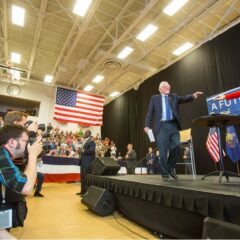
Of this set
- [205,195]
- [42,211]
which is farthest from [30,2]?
[205,195]

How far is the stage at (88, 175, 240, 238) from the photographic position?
47.5 inches

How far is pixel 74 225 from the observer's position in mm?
1947

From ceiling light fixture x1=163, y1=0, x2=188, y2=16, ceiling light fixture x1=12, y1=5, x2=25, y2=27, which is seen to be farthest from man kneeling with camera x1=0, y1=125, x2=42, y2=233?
ceiling light fixture x1=12, y1=5, x2=25, y2=27

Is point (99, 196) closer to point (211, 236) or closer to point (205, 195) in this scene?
point (205, 195)

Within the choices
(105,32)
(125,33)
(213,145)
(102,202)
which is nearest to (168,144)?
(102,202)

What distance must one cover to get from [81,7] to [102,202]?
4705 millimetres

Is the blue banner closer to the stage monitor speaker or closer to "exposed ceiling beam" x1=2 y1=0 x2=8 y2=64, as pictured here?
the stage monitor speaker

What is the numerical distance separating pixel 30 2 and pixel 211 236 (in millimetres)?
6272

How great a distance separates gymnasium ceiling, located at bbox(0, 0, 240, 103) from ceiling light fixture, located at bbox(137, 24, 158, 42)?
0.13 metres

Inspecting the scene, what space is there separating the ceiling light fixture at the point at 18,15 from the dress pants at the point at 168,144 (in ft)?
18.2

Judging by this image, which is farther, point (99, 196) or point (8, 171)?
point (99, 196)

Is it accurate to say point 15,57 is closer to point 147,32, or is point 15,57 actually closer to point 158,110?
point 147,32

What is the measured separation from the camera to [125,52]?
22.5ft

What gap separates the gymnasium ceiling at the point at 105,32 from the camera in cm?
531
